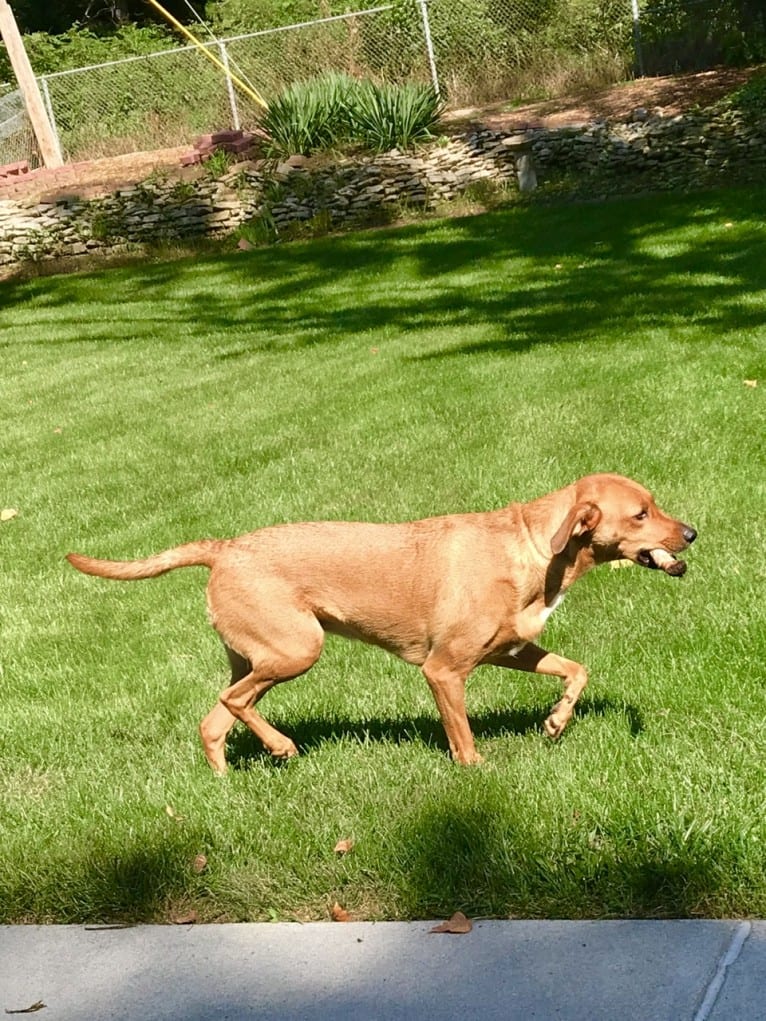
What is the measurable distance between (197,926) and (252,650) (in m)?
1.11

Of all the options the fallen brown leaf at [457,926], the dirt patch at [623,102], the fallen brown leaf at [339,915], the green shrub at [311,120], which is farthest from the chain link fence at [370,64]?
the fallen brown leaf at [457,926]

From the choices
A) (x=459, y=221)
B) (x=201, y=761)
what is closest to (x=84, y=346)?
(x=459, y=221)

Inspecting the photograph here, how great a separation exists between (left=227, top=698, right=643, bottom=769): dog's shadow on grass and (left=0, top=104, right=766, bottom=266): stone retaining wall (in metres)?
13.6

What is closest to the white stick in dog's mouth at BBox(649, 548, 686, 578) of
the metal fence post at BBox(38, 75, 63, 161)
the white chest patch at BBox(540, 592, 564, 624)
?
the white chest patch at BBox(540, 592, 564, 624)

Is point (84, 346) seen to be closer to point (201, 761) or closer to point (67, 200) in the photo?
point (67, 200)

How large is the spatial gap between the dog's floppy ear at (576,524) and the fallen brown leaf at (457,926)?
1.34 meters

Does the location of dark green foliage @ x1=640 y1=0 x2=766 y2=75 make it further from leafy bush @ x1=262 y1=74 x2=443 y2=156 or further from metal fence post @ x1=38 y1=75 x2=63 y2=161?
metal fence post @ x1=38 y1=75 x2=63 y2=161

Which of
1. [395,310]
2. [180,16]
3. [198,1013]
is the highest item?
[180,16]

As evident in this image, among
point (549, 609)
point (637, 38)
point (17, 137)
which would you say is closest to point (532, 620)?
point (549, 609)

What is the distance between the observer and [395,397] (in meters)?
10.3

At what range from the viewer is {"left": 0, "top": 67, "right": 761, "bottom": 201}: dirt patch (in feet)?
62.5

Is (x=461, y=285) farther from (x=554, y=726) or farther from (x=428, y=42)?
(x=554, y=726)

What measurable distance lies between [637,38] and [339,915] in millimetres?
19967

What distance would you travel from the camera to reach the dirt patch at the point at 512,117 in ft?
62.5
